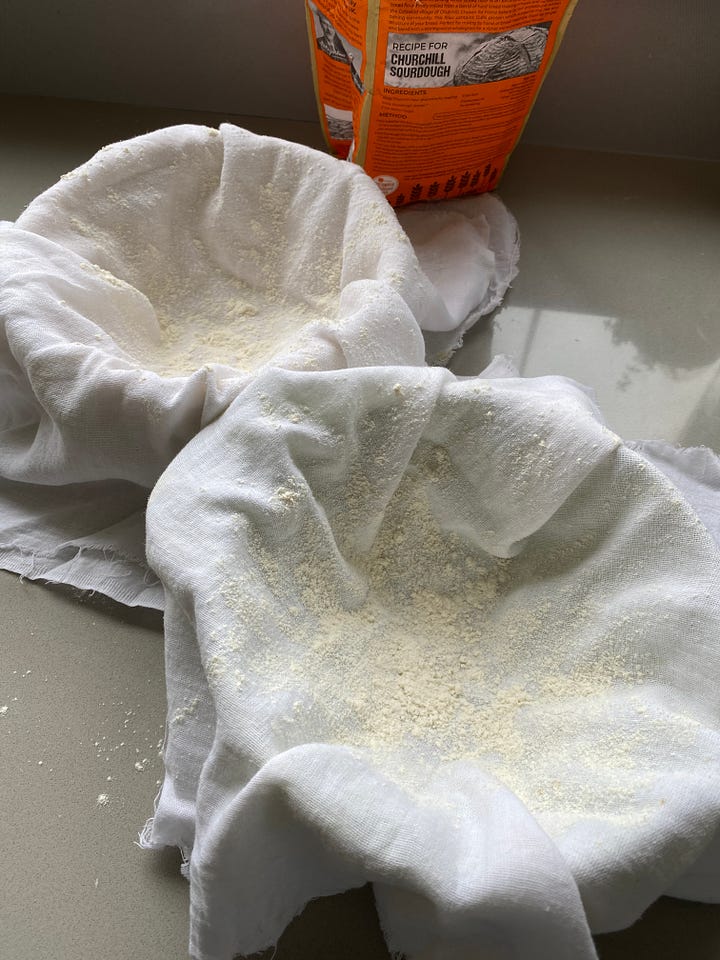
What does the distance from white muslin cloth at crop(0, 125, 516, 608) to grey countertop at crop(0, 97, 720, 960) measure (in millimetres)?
48

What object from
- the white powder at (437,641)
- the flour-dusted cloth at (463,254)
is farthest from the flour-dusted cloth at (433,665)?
the flour-dusted cloth at (463,254)

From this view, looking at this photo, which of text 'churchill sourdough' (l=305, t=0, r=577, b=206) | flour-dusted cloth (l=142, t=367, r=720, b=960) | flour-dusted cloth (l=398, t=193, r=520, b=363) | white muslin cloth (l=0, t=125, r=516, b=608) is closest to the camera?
flour-dusted cloth (l=142, t=367, r=720, b=960)

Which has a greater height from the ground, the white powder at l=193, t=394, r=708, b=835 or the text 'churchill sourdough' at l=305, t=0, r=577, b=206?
the text 'churchill sourdough' at l=305, t=0, r=577, b=206

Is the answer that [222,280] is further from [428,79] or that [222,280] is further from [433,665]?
[433,665]

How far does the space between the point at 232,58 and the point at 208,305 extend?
0.39 metres

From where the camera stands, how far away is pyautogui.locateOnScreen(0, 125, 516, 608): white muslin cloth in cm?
62

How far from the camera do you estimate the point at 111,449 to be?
630mm

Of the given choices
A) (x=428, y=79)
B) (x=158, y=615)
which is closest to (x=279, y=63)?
(x=428, y=79)

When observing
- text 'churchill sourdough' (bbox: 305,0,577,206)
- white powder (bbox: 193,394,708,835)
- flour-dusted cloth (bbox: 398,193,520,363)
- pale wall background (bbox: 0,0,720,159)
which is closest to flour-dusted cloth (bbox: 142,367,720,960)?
white powder (bbox: 193,394,708,835)

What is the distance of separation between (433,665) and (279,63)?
30.9 inches

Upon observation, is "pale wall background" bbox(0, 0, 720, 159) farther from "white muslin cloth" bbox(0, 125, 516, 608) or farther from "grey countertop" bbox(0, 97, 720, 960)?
"white muslin cloth" bbox(0, 125, 516, 608)

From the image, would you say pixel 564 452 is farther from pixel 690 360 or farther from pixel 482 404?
pixel 690 360

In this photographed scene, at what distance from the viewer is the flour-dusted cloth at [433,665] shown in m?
0.43

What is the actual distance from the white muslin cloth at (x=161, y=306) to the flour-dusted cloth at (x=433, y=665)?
3.0 inches
